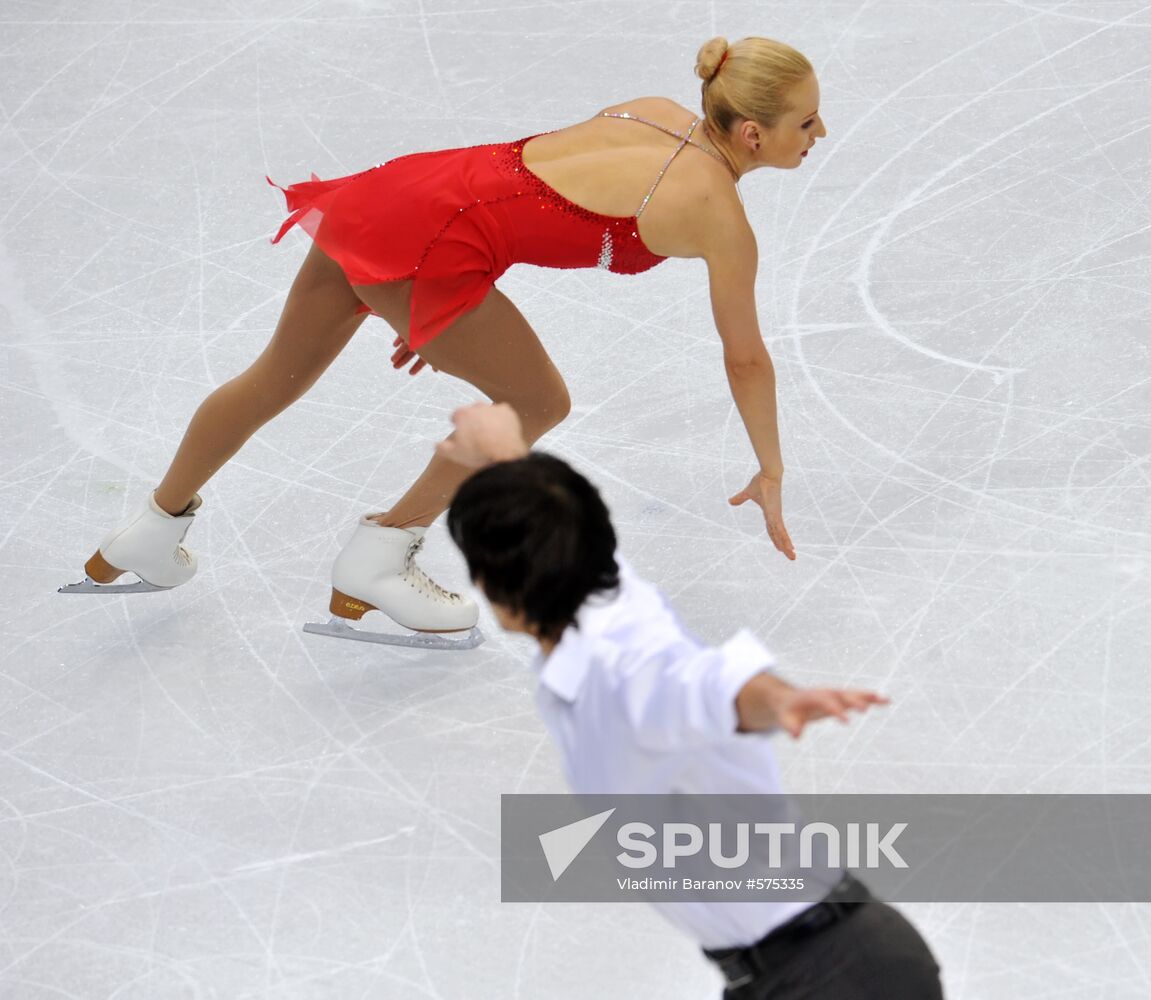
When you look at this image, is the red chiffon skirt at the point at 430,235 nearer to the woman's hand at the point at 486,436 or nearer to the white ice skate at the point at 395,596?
the white ice skate at the point at 395,596

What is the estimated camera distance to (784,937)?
5.47 ft

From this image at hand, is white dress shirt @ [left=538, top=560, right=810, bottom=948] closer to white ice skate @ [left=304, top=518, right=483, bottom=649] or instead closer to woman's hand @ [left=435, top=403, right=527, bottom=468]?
woman's hand @ [left=435, top=403, right=527, bottom=468]

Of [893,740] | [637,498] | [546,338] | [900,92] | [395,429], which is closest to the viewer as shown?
[893,740]

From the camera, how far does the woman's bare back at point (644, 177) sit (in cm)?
262

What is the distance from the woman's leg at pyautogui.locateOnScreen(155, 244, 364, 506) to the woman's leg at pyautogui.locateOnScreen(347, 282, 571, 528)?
107 millimetres

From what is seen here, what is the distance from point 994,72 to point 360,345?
1949 mm

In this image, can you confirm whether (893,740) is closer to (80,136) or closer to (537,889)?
(537,889)

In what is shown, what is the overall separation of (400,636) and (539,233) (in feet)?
Answer: 2.78

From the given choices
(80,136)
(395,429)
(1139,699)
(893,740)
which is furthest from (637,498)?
(80,136)

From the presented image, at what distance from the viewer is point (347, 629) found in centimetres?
307

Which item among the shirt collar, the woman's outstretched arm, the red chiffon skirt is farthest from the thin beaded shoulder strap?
the shirt collar

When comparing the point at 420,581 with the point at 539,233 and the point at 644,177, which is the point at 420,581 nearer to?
the point at 539,233

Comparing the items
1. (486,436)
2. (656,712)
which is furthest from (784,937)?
(486,436)

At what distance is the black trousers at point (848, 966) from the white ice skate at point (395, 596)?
4.71 feet
